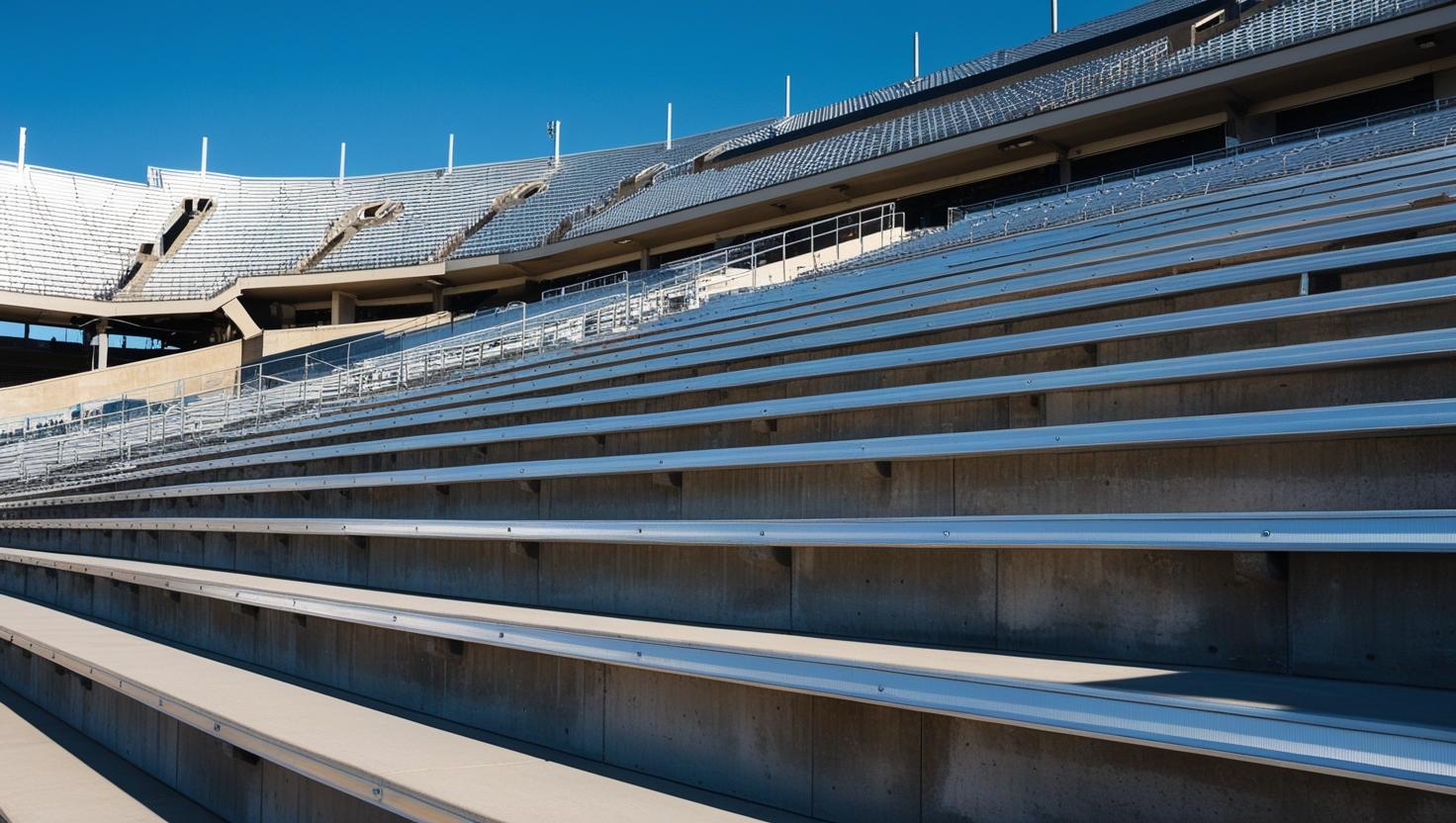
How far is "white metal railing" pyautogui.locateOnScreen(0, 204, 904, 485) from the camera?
472 inches

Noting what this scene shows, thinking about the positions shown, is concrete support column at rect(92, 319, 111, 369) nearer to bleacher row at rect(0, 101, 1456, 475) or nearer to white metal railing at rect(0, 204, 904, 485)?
bleacher row at rect(0, 101, 1456, 475)

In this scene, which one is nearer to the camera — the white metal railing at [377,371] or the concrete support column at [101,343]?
the white metal railing at [377,371]

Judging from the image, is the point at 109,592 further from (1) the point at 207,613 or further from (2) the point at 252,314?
(2) the point at 252,314

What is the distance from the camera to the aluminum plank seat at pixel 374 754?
2414 mm

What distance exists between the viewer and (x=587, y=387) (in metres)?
7.29

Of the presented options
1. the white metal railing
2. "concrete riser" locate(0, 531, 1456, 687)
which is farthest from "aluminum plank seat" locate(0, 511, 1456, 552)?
the white metal railing

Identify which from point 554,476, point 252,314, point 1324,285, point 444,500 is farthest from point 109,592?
point 252,314

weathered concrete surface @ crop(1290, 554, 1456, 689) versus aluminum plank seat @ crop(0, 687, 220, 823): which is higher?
weathered concrete surface @ crop(1290, 554, 1456, 689)

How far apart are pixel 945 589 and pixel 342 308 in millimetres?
28030

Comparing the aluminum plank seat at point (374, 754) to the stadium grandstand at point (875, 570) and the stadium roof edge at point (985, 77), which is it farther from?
the stadium roof edge at point (985, 77)

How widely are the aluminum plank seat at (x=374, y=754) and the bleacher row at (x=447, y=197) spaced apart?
14309 millimetres

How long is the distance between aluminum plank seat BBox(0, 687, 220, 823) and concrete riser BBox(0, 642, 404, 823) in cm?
6

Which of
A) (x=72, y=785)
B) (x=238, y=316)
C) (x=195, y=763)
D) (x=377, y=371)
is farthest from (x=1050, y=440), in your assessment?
(x=238, y=316)

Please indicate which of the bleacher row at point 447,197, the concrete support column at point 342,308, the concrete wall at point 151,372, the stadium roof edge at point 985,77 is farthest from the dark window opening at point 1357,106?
the concrete support column at point 342,308
